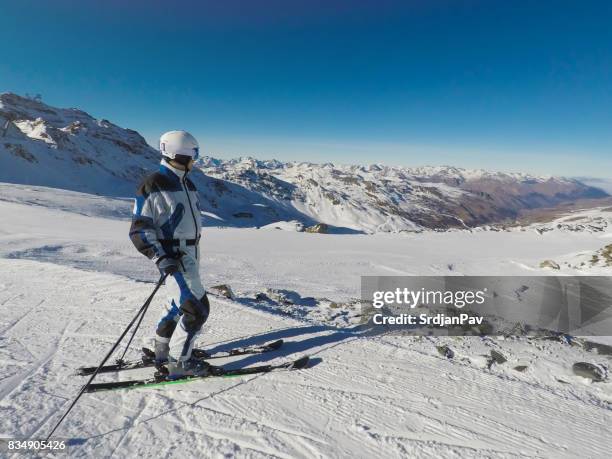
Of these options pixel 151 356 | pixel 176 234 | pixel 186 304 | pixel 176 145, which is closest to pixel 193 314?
pixel 186 304

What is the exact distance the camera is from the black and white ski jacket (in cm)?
427

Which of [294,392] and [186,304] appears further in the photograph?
[186,304]

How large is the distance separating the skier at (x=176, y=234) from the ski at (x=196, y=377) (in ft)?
0.29

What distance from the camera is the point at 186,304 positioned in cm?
455

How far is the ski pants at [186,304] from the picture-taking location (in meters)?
4.57

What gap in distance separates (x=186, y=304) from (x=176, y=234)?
888 mm

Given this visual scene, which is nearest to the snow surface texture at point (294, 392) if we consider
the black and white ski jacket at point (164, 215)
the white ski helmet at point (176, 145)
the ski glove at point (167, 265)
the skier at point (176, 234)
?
the skier at point (176, 234)

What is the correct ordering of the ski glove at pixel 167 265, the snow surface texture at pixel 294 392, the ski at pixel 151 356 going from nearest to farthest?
the snow surface texture at pixel 294 392
the ski glove at pixel 167 265
the ski at pixel 151 356

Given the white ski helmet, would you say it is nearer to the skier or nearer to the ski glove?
the skier

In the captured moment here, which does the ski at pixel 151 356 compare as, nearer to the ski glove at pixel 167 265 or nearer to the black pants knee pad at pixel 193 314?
the black pants knee pad at pixel 193 314

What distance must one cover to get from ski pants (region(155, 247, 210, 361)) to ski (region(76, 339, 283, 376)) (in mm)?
609

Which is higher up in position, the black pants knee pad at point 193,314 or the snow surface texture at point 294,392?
the black pants knee pad at point 193,314

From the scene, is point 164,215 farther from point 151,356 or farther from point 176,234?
point 151,356

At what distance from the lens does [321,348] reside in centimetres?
564
